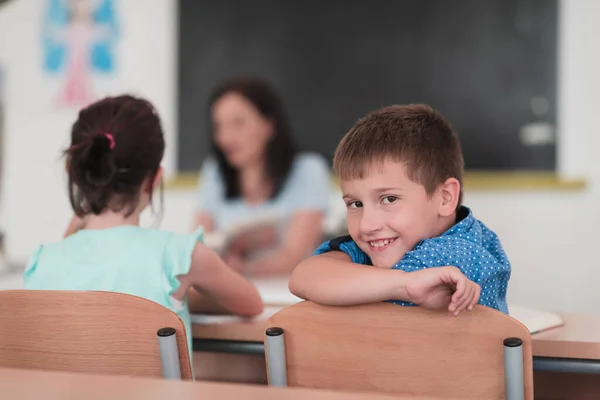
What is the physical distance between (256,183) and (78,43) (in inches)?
88.3

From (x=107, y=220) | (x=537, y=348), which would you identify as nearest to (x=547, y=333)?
(x=537, y=348)

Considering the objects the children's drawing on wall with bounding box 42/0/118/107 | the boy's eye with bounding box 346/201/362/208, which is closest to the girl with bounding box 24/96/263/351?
the boy's eye with bounding box 346/201/362/208

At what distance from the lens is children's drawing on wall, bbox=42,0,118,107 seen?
15.4 feet

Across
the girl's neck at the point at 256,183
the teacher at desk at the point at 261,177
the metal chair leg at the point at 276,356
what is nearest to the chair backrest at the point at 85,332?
the metal chair leg at the point at 276,356

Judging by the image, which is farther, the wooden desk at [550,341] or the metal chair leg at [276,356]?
the wooden desk at [550,341]

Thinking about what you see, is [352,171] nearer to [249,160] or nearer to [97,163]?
[97,163]

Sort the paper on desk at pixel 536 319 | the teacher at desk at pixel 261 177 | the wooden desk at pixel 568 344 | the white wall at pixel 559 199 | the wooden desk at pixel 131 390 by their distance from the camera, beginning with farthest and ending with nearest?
the white wall at pixel 559 199 < the teacher at desk at pixel 261 177 < the paper on desk at pixel 536 319 < the wooden desk at pixel 568 344 < the wooden desk at pixel 131 390

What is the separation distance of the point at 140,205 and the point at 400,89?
2618mm

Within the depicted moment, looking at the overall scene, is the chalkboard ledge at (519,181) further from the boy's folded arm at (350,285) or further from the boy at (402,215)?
the boy's folded arm at (350,285)

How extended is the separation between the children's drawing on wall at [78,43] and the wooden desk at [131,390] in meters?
4.08

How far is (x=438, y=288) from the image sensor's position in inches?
40.4

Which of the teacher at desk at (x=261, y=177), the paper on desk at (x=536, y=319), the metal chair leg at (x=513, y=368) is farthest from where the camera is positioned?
the teacher at desk at (x=261, y=177)

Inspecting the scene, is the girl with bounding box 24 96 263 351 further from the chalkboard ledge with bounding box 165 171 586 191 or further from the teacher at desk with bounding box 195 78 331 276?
the chalkboard ledge with bounding box 165 171 586 191

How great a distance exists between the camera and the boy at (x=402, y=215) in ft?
3.86
